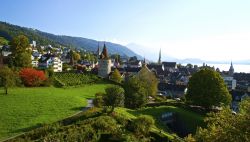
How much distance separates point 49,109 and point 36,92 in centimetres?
1223

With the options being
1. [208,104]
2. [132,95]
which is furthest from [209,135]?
[208,104]

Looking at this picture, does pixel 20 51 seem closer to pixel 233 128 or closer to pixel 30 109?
pixel 30 109

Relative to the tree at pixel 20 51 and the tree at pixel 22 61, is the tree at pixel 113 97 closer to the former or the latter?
the tree at pixel 22 61

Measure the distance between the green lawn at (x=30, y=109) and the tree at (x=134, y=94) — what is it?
256 inches

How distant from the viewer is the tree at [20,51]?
7500cm

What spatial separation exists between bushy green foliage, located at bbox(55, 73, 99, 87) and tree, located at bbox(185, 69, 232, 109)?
89.2 feet

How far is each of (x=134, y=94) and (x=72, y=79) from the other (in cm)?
3128

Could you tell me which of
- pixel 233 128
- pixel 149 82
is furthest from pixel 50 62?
pixel 233 128

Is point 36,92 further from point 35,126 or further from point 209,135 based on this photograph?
point 209,135

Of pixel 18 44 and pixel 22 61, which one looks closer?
pixel 22 61

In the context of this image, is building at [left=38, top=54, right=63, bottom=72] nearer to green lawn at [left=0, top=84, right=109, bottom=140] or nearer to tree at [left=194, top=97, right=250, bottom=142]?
green lawn at [left=0, top=84, right=109, bottom=140]

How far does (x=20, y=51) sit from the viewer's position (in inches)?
3312

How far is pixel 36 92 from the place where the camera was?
183ft

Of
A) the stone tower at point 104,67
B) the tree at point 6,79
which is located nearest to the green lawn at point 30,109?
the tree at point 6,79
